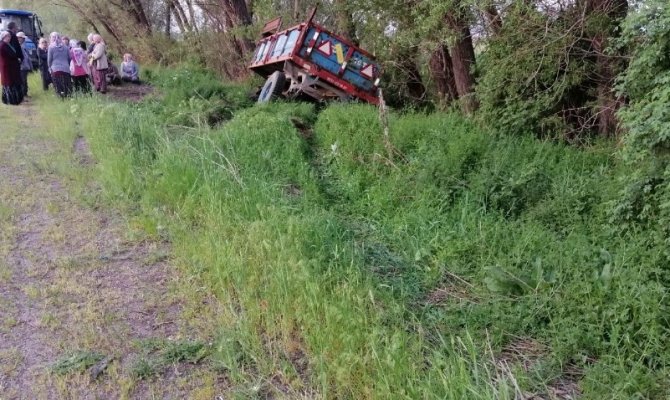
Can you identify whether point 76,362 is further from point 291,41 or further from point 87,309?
point 291,41

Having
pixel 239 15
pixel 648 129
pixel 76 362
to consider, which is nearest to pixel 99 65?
pixel 239 15

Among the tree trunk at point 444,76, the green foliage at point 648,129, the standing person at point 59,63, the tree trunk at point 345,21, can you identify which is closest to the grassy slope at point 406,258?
the green foliage at point 648,129

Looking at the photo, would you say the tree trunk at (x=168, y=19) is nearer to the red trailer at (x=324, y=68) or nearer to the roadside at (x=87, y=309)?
the red trailer at (x=324, y=68)

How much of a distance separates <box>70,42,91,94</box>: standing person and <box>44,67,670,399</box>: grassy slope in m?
5.59

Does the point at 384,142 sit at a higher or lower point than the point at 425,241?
higher

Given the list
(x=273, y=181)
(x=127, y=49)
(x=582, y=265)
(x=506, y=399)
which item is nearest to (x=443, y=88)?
(x=273, y=181)

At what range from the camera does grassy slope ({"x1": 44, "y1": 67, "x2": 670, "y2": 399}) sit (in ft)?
9.92

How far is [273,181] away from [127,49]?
1916 centimetres

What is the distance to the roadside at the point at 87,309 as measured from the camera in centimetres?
311

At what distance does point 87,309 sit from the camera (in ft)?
12.5

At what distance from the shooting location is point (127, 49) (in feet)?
74.0

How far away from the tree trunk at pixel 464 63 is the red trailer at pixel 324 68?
82.9 inches

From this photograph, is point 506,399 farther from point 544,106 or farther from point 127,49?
point 127,49

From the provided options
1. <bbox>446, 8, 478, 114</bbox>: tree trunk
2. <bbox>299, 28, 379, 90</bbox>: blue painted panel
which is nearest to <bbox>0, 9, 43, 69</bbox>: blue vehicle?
<bbox>299, 28, 379, 90</bbox>: blue painted panel
